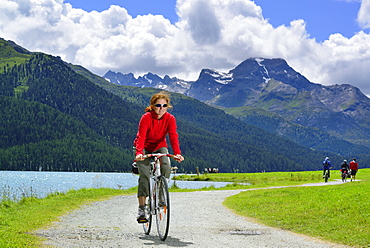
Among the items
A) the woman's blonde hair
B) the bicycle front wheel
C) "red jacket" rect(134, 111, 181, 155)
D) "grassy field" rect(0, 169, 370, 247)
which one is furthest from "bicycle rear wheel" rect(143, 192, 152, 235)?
"grassy field" rect(0, 169, 370, 247)

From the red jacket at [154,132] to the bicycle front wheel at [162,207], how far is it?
3.62 feet

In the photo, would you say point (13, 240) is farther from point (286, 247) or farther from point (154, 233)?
point (286, 247)

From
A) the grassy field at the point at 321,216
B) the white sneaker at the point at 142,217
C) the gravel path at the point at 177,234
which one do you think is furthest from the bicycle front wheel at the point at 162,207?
the grassy field at the point at 321,216

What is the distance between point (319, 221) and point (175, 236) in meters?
7.00

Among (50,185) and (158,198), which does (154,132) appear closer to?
(158,198)

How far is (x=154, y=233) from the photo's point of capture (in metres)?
14.0

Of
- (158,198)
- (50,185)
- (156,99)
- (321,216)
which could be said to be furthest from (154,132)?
(50,185)

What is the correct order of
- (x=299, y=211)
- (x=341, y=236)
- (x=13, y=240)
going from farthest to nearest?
(x=299, y=211) → (x=341, y=236) → (x=13, y=240)

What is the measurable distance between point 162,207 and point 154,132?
230cm

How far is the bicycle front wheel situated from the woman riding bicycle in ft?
1.39

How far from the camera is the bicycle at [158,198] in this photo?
39.5 feet

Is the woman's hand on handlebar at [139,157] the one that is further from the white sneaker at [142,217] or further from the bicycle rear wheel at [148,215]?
the white sneaker at [142,217]

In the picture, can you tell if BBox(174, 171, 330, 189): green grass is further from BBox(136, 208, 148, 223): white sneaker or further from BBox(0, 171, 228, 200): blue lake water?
BBox(136, 208, 148, 223): white sneaker

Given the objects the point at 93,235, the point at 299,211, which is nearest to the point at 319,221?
the point at 299,211
